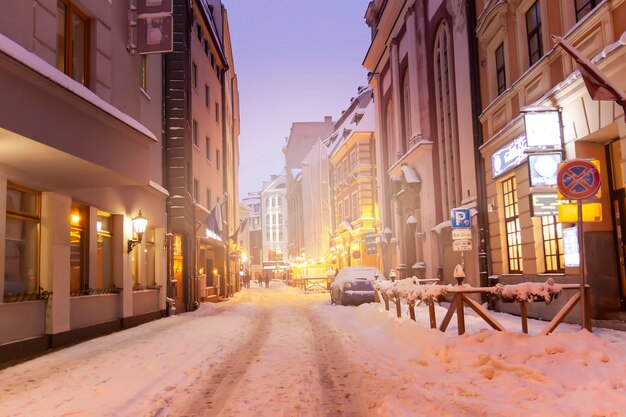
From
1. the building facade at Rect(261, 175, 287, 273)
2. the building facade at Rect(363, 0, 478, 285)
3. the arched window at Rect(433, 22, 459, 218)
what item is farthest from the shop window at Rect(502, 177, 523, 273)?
the building facade at Rect(261, 175, 287, 273)

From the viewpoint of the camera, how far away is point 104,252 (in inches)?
596

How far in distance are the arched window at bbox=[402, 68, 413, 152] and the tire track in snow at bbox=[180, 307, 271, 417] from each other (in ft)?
65.7

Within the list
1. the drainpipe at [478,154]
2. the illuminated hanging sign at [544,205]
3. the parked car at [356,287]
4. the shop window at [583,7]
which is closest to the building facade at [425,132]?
the drainpipe at [478,154]

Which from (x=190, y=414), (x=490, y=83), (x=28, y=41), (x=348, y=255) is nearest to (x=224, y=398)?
(x=190, y=414)

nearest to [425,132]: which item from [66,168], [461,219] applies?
[461,219]

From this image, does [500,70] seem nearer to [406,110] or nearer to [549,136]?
[549,136]

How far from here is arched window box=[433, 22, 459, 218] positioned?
73.9 ft

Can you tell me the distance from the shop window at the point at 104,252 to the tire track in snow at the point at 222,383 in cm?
507

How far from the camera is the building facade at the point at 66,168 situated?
29.4 feet

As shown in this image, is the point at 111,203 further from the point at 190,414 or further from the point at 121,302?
the point at 190,414

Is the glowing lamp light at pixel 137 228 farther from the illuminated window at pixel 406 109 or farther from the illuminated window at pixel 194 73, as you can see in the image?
the illuminated window at pixel 406 109

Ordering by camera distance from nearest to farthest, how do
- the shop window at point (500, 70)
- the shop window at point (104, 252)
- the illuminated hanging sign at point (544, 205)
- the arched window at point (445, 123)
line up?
the illuminated hanging sign at point (544, 205) → the shop window at point (104, 252) → the shop window at point (500, 70) → the arched window at point (445, 123)

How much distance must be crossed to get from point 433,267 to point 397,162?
7.08 meters

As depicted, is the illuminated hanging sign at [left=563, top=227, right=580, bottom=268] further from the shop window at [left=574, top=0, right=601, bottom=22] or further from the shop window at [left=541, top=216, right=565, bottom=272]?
the shop window at [left=574, top=0, right=601, bottom=22]
